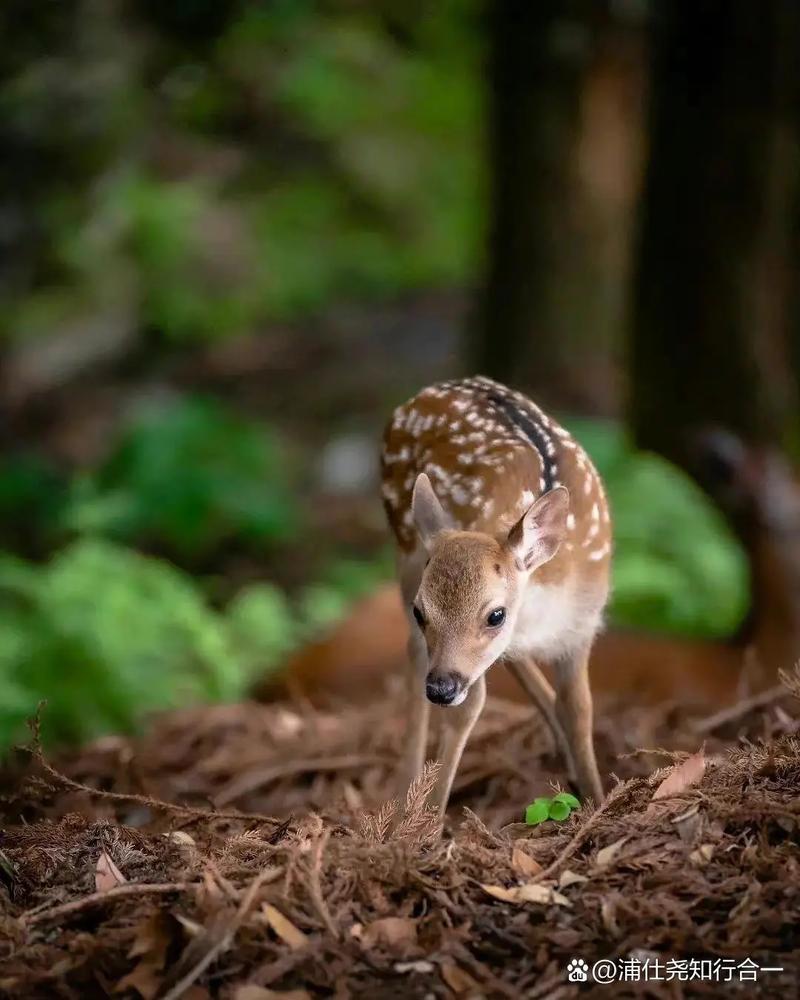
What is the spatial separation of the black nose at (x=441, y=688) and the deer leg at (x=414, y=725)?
613 millimetres

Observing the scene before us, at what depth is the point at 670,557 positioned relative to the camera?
277 inches

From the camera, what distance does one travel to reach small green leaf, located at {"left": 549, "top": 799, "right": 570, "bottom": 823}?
129 inches

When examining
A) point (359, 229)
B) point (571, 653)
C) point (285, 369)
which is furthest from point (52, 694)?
point (359, 229)

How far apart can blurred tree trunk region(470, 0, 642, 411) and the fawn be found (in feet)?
18.4

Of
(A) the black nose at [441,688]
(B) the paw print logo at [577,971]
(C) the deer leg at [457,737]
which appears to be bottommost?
(C) the deer leg at [457,737]

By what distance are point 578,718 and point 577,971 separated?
4.15ft

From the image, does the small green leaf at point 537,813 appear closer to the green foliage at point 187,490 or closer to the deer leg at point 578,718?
the deer leg at point 578,718

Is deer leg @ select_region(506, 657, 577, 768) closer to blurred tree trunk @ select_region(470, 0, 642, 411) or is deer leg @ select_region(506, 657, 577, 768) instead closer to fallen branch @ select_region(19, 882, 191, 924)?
fallen branch @ select_region(19, 882, 191, 924)

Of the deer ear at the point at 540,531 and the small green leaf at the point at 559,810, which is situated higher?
the deer ear at the point at 540,531

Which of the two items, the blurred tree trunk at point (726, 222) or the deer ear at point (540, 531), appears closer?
the deer ear at point (540, 531)

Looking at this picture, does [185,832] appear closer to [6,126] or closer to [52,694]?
[52,694]

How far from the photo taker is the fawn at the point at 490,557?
336cm

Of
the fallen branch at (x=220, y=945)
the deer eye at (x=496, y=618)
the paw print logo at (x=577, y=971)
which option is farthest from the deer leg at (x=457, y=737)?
the paw print logo at (x=577, y=971)

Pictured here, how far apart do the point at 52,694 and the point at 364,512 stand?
5.05 metres
